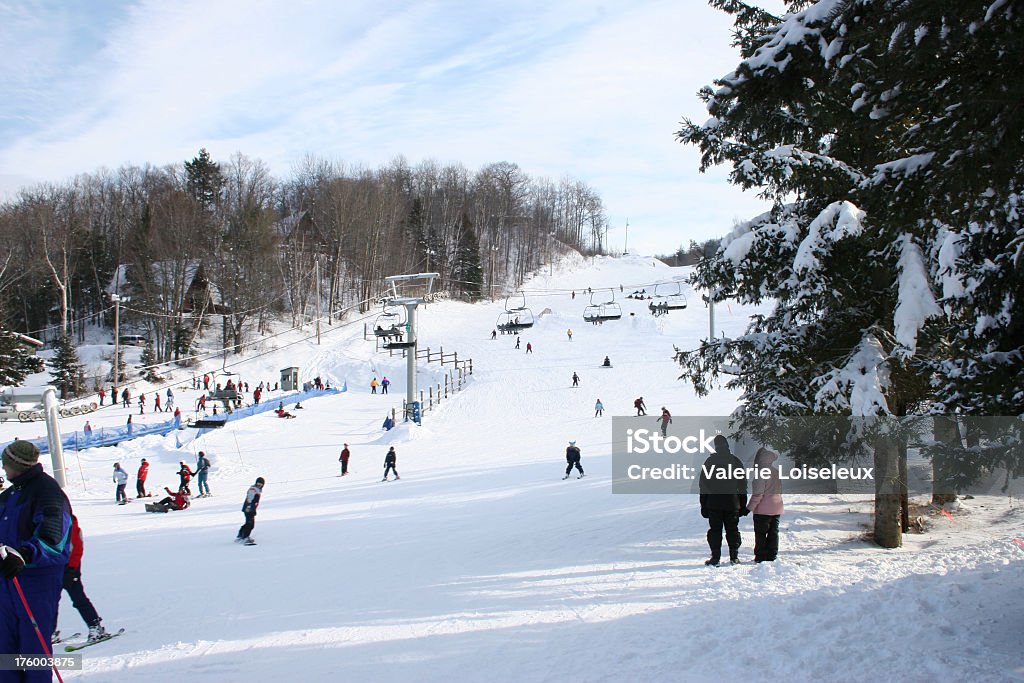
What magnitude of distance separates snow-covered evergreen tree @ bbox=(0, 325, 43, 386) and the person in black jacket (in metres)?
46.6

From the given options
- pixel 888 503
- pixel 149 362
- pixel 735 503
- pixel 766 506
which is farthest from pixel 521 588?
pixel 149 362

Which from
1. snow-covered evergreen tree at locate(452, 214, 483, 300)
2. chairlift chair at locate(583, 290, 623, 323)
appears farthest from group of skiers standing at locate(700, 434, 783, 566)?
snow-covered evergreen tree at locate(452, 214, 483, 300)

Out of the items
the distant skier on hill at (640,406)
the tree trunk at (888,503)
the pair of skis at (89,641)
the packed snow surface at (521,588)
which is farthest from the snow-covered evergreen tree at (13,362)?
the tree trunk at (888,503)

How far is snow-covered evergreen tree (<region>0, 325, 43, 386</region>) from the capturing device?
41938 millimetres

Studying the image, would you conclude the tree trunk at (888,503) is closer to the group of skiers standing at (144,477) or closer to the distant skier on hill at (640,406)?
the group of skiers standing at (144,477)

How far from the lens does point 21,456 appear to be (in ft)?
13.3

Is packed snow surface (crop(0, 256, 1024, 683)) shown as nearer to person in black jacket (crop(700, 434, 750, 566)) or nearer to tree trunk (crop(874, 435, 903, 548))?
tree trunk (crop(874, 435, 903, 548))

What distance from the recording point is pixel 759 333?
10.3m

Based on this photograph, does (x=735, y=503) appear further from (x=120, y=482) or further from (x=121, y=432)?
(x=121, y=432)

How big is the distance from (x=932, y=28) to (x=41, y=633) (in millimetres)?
6615

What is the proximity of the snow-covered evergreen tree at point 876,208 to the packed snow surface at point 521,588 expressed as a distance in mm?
1916

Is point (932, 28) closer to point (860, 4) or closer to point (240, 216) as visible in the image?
point (860, 4)

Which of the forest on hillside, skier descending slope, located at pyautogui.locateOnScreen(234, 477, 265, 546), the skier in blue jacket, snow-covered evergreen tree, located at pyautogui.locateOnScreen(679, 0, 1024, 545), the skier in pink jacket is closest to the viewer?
the skier in blue jacket

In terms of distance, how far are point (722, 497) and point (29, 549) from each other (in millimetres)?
6575
